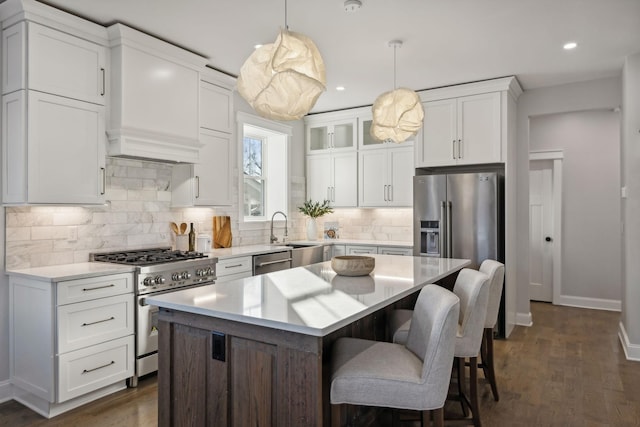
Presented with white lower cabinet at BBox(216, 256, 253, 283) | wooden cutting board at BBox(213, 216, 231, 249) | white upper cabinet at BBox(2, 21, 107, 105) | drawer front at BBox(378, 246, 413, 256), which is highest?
white upper cabinet at BBox(2, 21, 107, 105)

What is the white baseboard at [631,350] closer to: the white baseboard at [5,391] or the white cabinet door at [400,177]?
the white cabinet door at [400,177]

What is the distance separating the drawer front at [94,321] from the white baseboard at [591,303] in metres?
5.62

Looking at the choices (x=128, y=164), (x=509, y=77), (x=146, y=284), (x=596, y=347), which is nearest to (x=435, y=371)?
(x=146, y=284)

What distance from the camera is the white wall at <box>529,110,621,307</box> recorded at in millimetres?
5805

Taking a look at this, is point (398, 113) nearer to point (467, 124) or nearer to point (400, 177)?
point (467, 124)

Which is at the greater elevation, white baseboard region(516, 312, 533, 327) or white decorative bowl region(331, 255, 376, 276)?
white decorative bowl region(331, 255, 376, 276)

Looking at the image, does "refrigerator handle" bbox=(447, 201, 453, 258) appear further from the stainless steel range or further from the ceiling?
the stainless steel range

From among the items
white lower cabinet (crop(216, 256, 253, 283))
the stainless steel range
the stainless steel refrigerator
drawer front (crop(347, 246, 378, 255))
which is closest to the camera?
the stainless steel range

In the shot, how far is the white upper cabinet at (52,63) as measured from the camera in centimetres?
287

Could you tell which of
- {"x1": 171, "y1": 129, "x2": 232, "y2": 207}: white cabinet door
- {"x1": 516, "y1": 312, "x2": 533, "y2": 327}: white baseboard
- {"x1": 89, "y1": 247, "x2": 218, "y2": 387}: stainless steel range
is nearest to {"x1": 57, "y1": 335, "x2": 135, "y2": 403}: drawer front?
{"x1": 89, "y1": 247, "x2": 218, "y2": 387}: stainless steel range

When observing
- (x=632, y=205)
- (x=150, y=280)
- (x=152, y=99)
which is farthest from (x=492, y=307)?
(x=152, y=99)

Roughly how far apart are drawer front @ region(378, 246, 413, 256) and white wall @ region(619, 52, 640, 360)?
2.10 metres

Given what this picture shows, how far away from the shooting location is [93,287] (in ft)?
9.67

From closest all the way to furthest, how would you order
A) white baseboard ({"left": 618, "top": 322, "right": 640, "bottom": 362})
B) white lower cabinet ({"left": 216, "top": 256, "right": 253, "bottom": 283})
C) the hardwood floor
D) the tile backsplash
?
the hardwood floor < the tile backsplash < white baseboard ({"left": 618, "top": 322, "right": 640, "bottom": 362}) < white lower cabinet ({"left": 216, "top": 256, "right": 253, "bottom": 283})
